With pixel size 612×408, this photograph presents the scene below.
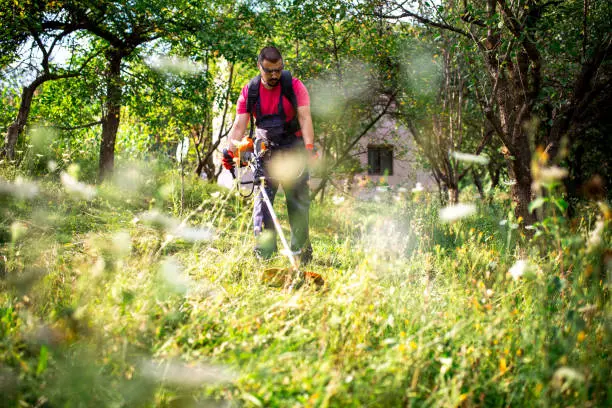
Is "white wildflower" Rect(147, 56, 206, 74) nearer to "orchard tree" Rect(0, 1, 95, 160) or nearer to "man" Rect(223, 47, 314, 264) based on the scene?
"orchard tree" Rect(0, 1, 95, 160)

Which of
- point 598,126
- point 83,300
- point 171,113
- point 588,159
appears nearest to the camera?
point 83,300

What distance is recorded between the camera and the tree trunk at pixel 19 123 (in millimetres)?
7094

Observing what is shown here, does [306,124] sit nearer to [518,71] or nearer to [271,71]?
[271,71]

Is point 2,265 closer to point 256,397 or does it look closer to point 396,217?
point 256,397

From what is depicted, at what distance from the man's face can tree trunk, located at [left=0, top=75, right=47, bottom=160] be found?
4.23 metres

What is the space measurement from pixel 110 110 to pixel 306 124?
18.5ft

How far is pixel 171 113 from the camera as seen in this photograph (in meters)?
8.90

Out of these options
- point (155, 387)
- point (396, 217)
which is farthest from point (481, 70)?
point (155, 387)

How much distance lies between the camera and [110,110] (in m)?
8.98

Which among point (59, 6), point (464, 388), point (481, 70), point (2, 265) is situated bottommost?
point (464, 388)

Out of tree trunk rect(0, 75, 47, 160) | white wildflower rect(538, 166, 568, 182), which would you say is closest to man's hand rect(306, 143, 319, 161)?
white wildflower rect(538, 166, 568, 182)

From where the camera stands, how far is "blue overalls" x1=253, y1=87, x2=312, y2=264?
4.68 m

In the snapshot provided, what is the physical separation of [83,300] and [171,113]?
270 inches

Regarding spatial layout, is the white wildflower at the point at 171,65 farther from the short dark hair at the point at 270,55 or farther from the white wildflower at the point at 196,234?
the white wildflower at the point at 196,234
